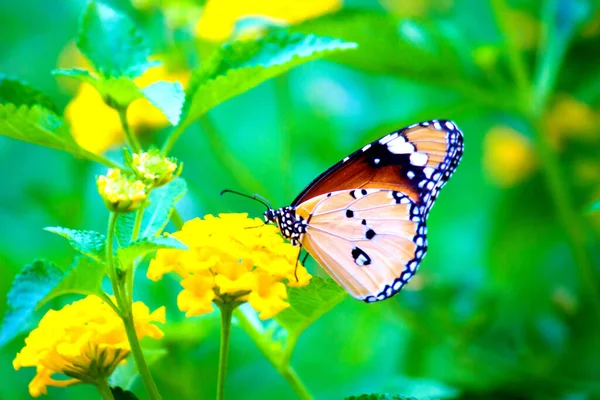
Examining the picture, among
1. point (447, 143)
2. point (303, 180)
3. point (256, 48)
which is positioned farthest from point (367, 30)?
point (303, 180)

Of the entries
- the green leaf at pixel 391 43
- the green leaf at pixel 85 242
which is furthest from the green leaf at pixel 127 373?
the green leaf at pixel 391 43

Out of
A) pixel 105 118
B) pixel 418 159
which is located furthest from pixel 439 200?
pixel 418 159

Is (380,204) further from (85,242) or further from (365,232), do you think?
(85,242)

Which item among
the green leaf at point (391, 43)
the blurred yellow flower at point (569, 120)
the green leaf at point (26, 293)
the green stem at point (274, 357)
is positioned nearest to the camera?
the green leaf at point (26, 293)

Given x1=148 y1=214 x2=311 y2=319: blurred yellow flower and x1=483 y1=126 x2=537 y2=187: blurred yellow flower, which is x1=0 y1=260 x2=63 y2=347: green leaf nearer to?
x1=148 y1=214 x2=311 y2=319: blurred yellow flower

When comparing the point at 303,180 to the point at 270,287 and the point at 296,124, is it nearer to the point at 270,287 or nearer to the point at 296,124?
the point at 296,124

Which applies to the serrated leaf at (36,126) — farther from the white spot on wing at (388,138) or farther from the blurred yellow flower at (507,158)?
the blurred yellow flower at (507,158)
